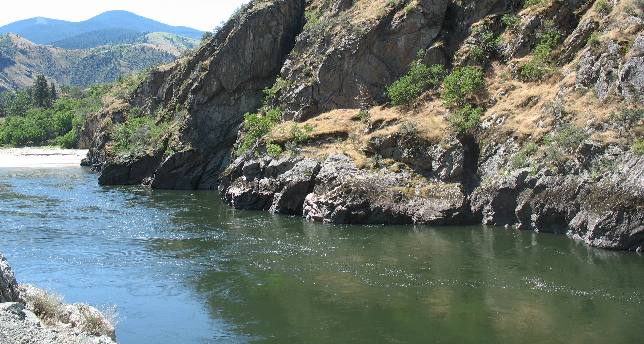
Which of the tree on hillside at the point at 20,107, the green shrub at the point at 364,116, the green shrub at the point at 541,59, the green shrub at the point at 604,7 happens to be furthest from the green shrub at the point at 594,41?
the tree on hillside at the point at 20,107

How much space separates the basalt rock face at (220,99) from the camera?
209 ft

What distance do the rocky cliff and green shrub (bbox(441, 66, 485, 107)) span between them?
0.44ft

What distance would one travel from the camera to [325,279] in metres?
26.6

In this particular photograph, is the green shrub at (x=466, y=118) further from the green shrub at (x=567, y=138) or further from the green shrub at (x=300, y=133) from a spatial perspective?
the green shrub at (x=300, y=133)

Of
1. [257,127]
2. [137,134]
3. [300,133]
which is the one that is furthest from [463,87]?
[137,134]

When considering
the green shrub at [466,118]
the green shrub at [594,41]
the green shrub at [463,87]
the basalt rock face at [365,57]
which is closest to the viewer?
the green shrub at [594,41]

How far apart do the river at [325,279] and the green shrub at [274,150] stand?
239 inches

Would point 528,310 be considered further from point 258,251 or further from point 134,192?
point 134,192

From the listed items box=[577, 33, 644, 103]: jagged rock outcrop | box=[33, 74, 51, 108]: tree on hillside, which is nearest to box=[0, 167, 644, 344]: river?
box=[577, 33, 644, 103]: jagged rock outcrop

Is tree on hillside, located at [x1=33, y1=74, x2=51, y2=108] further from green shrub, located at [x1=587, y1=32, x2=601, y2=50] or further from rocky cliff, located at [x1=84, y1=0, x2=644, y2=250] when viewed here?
green shrub, located at [x1=587, y1=32, x2=601, y2=50]

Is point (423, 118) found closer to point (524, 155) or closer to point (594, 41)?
point (524, 155)

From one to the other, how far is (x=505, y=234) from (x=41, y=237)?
993 inches

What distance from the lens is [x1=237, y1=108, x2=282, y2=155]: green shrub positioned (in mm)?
53062

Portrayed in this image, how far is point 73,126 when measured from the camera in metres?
122
